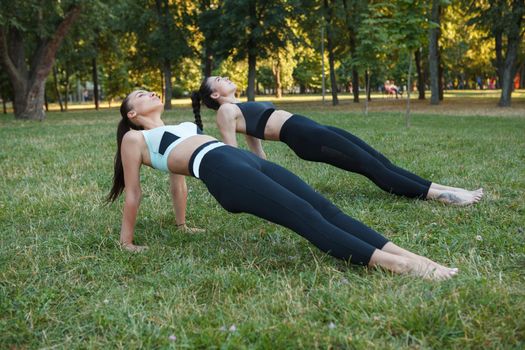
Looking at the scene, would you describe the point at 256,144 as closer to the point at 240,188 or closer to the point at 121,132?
the point at 121,132

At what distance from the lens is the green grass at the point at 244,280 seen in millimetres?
2457

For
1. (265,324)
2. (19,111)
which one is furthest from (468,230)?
(19,111)

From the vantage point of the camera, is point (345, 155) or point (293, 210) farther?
point (345, 155)

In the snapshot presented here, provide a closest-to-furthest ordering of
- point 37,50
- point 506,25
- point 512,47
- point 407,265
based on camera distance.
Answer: point 407,265 < point 37,50 < point 506,25 < point 512,47

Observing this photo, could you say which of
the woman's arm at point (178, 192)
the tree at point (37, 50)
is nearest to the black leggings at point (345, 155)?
the woman's arm at point (178, 192)

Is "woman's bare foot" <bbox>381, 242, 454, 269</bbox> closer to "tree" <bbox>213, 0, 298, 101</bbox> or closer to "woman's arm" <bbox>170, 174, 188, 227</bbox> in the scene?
"woman's arm" <bbox>170, 174, 188, 227</bbox>

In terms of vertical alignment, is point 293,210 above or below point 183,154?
below

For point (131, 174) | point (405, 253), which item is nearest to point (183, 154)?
point (131, 174)

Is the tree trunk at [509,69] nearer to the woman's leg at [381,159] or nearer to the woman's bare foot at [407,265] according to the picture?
the woman's leg at [381,159]

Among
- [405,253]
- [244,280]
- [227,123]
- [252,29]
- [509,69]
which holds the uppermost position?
[252,29]

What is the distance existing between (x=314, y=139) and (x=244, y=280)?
2.46 metres

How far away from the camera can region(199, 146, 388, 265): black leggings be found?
125 inches

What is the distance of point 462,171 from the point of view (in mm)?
7184

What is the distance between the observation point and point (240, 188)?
3363mm
